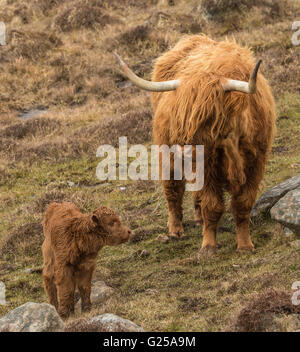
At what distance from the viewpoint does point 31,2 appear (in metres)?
24.5

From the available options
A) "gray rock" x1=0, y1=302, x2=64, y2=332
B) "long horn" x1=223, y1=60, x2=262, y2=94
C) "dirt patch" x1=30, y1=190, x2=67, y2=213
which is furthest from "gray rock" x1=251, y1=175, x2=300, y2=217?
"gray rock" x1=0, y1=302, x2=64, y2=332

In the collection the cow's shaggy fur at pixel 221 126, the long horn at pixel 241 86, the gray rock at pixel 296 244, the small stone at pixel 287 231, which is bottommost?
the small stone at pixel 287 231

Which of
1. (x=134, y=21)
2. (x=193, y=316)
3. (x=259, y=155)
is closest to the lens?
(x=193, y=316)

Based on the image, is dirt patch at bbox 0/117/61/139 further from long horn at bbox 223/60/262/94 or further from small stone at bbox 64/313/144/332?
small stone at bbox 64/313/144/332

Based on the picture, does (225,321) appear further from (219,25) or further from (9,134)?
(219,25)

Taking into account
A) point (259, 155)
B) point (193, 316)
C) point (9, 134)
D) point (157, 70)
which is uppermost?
point (157, 70)

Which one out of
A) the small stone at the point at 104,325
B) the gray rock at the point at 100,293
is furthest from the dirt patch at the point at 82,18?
the small stone at the point at 104,325

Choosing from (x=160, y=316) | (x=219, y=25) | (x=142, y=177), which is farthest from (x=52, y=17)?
(x=160, y=316)

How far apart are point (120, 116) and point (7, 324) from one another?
8708 mm

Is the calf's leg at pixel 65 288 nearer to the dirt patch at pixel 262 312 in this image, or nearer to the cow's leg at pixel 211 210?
the cow's leg at pixel 211 210

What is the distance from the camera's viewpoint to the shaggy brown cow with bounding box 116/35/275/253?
6289 millimetres

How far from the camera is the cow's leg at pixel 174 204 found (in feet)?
27.1

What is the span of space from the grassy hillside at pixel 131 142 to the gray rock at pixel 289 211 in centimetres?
14

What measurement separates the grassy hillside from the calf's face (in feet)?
2.01
